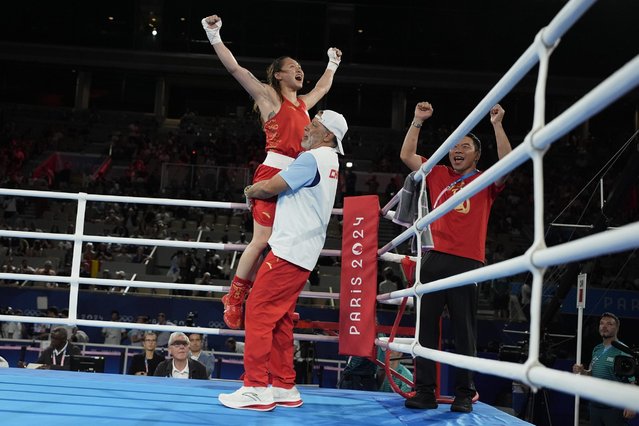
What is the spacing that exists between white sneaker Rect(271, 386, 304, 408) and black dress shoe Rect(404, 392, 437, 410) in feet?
1.79

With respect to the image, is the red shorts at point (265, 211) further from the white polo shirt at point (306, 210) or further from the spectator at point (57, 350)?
the spectator at point (57, 350)

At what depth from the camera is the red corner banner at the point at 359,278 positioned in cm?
395

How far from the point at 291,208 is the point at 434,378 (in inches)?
44.0

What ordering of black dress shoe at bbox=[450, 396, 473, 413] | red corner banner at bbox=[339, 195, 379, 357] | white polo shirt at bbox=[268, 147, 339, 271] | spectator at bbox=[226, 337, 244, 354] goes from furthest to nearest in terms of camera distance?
spectator at bbox=[226, 337, 244, 354] → red corner banner at bbox=[339, 195, 379, 357] → black dress shoe at bbox=[450, 396, 473, 413] → white polo shirt at bbox=[268, 147, 339, 271]

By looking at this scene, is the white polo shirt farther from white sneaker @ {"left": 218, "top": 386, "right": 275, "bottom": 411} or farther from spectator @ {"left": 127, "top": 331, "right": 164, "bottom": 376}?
spectator @ {"left": 127, "top": 331, "right": 164, "bottom": 376}

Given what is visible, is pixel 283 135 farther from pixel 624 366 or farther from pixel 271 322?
pixel 624 366

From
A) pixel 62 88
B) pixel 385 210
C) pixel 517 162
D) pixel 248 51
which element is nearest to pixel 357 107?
pixel 248 51

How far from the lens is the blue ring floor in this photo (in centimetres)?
272

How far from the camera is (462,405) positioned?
338 centimetres

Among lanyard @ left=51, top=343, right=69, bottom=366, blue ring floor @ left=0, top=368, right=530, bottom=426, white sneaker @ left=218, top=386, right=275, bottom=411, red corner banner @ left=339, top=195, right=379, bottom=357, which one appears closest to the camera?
blue ring floor @ left=0, top=368, right=530, bottom=426

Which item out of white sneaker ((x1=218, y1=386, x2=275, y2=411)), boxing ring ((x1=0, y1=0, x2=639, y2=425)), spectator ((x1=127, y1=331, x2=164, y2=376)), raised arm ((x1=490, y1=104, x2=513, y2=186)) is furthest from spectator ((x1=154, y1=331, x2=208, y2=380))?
raised arm ((x1=490, y1=104, x2=513, y2=186))

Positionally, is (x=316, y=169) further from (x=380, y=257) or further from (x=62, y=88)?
(x=62, y=88)

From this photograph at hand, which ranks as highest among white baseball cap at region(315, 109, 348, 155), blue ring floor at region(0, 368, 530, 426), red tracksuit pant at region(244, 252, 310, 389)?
white baseball cap at region(315, 109, 348, 155)

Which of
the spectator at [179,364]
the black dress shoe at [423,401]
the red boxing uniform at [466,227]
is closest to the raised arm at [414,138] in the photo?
the red boxing uniform at [466,227]
